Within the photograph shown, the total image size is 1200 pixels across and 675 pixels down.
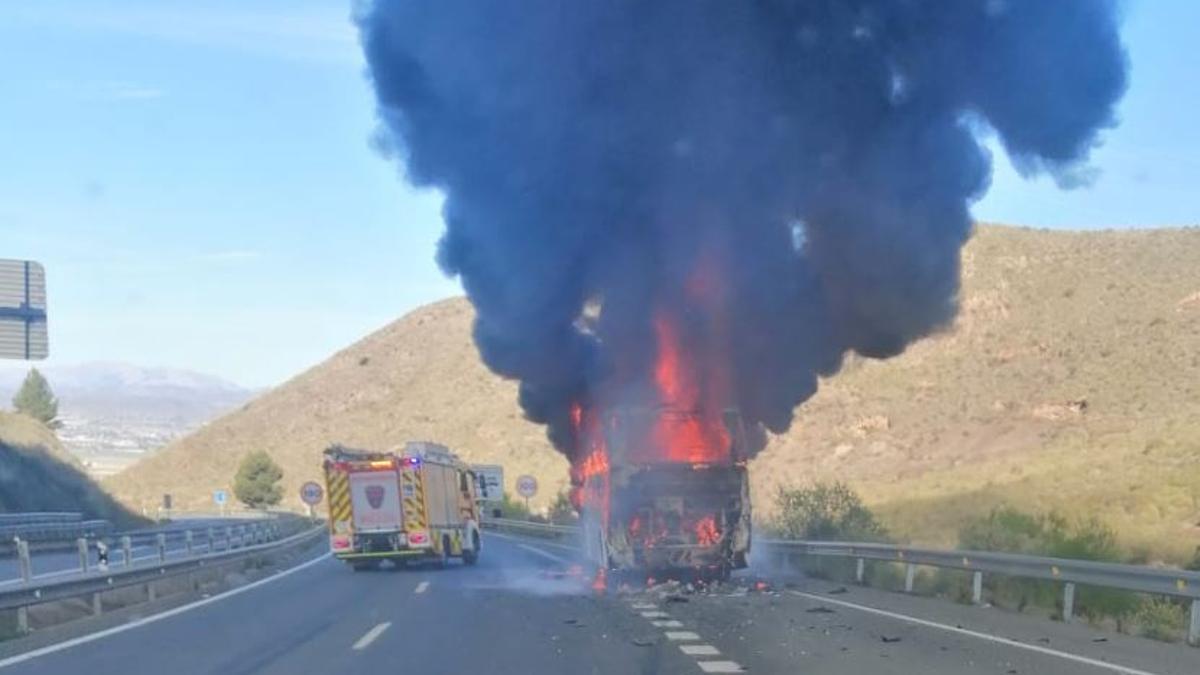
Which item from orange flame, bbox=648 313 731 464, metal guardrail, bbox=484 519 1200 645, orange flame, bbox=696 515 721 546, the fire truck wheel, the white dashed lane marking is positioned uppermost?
orange flame, bbox=648 313 731 464

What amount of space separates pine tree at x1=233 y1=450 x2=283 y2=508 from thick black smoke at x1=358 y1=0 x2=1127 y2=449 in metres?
68.7

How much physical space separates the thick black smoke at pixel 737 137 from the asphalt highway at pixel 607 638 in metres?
6.14

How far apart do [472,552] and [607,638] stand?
65.2 ft

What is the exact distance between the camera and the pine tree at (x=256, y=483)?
93.2 metres

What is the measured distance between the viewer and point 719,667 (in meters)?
13.2

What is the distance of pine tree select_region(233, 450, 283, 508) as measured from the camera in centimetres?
9325

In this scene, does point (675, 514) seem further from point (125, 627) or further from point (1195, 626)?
point (1195, 626)

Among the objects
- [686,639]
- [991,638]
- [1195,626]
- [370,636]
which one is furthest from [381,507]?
[1195,626]

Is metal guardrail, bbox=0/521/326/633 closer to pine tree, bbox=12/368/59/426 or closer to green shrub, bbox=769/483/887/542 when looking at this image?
green shrub, bbox=769/483/887/542

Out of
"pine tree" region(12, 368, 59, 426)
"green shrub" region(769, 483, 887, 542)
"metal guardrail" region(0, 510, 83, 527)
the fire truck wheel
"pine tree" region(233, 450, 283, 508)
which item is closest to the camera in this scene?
"green shrub" region(769, 483, 887, 542)

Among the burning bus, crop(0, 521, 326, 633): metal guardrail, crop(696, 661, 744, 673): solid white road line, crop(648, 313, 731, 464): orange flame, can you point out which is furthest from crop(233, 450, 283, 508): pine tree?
crop(696, 661, 744, 673): solid white road line

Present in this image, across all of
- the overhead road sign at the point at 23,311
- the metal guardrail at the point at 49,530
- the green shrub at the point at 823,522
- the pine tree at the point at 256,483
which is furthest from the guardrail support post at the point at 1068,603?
the pine tree at the point at 256,483

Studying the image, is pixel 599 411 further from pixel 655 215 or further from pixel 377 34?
pixel 377 34

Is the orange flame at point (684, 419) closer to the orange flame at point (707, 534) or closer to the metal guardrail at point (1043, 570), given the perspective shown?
the orange flame at point (707, 534)
